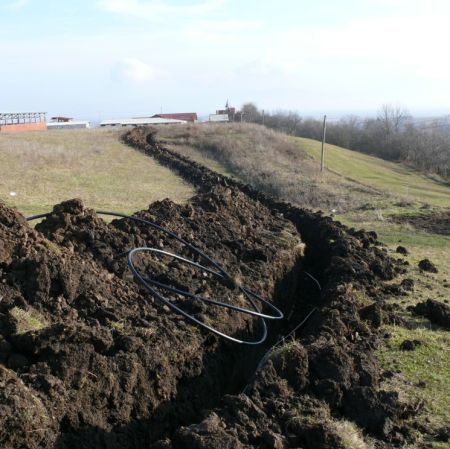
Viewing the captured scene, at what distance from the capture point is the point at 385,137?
65.8 metres

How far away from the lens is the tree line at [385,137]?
5717 centimetres

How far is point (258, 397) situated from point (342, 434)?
78cm

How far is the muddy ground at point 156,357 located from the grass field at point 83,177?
864 centimetres

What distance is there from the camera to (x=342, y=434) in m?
4.52

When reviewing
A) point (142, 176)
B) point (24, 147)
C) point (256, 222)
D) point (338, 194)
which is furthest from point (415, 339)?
point (24, 147)

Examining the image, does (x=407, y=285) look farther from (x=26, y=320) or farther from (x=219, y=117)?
(x=219, y=117)

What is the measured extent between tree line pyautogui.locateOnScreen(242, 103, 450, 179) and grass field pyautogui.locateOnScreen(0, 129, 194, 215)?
102ft

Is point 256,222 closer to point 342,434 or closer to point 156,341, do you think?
point 156,341

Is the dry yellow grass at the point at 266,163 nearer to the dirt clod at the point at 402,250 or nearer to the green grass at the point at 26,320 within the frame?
the dirt clod at the point at 402,250

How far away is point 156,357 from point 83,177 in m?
19.6

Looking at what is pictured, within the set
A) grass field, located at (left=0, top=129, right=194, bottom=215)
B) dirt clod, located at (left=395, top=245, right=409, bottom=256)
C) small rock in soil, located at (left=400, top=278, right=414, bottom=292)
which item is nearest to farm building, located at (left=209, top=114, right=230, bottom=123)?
grass field, located at (left=0, top=129, right=194, bottom=215)

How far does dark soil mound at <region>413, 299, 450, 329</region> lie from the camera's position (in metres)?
8.62

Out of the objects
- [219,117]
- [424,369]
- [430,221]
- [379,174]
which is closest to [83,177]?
[430,221]

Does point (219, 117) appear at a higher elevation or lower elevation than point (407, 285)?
higher
